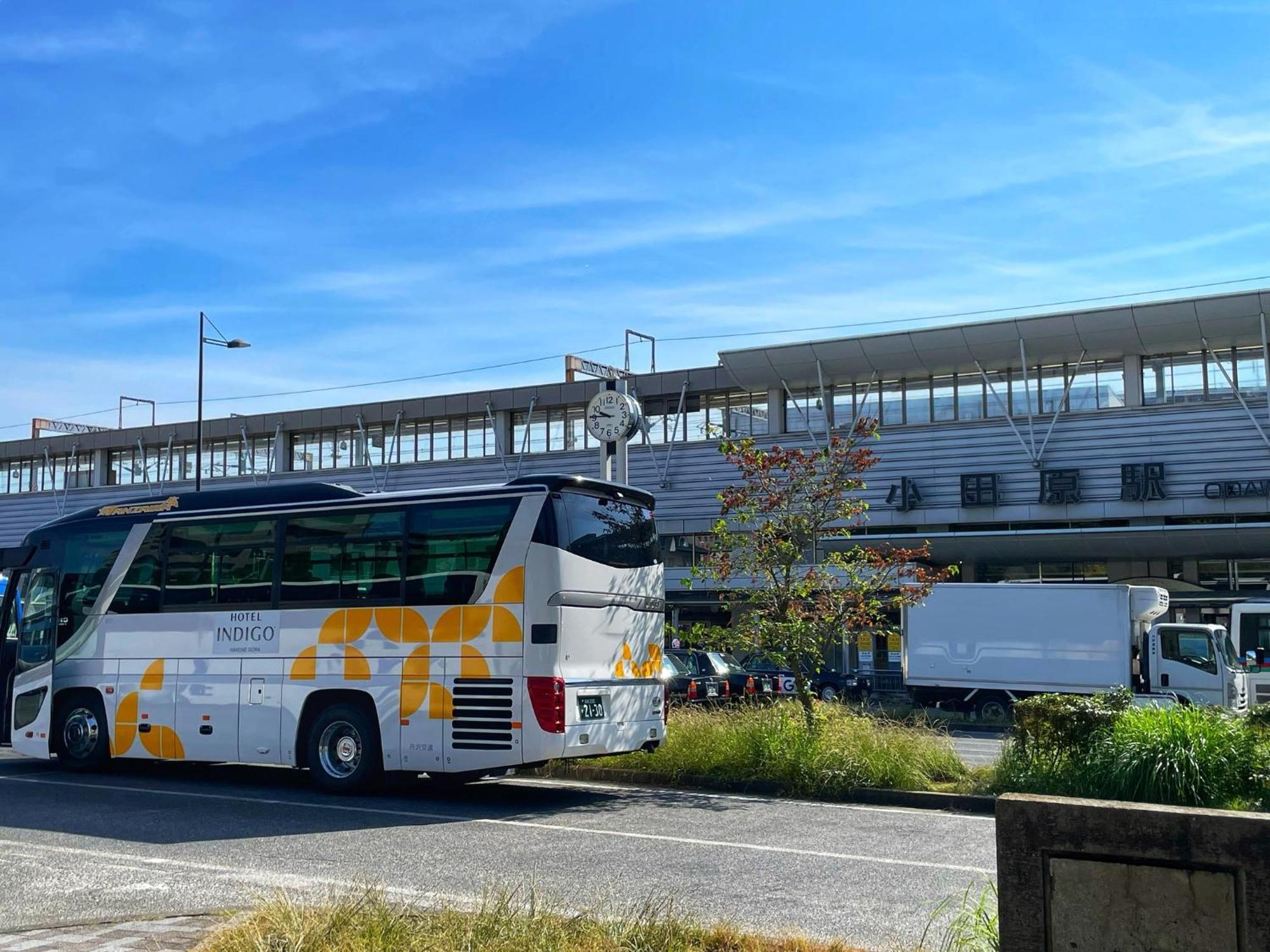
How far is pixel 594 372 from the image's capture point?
106ft

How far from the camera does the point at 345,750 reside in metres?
14.2

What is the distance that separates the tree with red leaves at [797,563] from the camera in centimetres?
1552

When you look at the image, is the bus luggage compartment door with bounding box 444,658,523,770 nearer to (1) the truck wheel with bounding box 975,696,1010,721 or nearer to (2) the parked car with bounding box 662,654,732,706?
(2) the parked car with bounding box 662,654,732,706

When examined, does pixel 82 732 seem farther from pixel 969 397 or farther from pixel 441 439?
pixel 441 439

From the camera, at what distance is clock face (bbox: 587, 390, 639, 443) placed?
2152cm

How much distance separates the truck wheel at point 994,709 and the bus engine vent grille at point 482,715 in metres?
16.7

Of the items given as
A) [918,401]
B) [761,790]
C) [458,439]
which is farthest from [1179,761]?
[458,439]

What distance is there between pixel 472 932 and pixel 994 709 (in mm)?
22898

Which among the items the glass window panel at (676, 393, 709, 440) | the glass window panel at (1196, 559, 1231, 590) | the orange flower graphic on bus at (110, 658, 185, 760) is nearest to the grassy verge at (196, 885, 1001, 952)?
the orange flower graphic on bus at (110, 658, 185, 760)

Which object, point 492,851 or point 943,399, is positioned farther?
point 943,399

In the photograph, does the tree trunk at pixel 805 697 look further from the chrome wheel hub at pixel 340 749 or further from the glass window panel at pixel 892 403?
the glass window panel at pixel 892 403

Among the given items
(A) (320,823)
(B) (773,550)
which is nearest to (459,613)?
(A) (320,823)

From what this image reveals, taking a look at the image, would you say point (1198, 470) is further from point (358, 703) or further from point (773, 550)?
point (358, 703)

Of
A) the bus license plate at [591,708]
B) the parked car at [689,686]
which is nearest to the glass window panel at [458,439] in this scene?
the parked car at [689,686]
